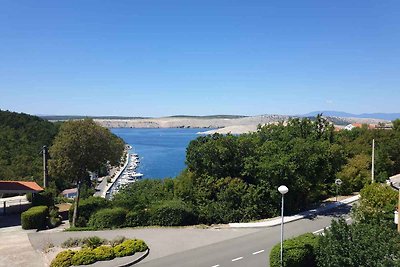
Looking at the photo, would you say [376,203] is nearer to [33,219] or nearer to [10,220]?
[33,219]

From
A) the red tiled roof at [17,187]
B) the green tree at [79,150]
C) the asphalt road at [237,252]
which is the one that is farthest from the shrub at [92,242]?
the red tiled roof at [17,187]

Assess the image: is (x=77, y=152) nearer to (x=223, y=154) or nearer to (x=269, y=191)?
(x=223, y=154)

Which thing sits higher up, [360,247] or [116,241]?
[360,247]

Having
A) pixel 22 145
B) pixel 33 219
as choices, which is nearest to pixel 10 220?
pixel 33 219

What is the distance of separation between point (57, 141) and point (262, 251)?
12612 mm

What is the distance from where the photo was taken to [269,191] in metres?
20.1

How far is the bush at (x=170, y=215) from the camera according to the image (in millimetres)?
19016

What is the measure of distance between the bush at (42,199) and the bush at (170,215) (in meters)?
8.82

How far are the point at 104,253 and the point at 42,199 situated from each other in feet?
39.5

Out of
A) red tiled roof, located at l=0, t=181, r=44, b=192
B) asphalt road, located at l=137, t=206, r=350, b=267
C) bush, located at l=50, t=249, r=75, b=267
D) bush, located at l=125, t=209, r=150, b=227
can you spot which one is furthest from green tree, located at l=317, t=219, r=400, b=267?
red tiled roof, located at l=0, t=181, r=44, b=192

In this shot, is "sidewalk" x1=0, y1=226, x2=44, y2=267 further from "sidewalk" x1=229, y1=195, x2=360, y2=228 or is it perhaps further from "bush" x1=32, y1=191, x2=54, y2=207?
"sidewalk" x1=229, y1=195, x2=360, y2=228

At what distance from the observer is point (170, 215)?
62.4 ft

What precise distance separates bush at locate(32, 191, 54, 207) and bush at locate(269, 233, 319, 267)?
56.3 feet

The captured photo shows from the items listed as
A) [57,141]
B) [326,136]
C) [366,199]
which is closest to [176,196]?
[57,141]
